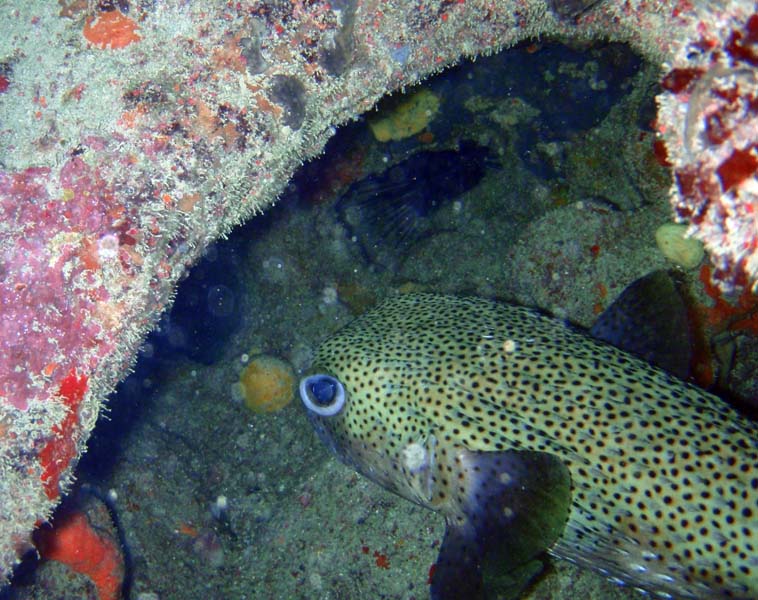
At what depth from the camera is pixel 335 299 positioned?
217 inches

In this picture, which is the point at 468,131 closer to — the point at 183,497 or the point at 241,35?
the point at 241,35

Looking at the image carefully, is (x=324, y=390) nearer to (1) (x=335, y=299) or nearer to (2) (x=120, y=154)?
(2) (x=120, y=154)

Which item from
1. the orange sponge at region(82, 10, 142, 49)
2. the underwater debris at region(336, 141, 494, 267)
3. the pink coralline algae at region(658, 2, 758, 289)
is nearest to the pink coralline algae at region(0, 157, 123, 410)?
the orange sponge at region(82, 10, 142, 49)

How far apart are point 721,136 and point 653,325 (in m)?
1.95

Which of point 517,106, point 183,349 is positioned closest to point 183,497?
point 183,349

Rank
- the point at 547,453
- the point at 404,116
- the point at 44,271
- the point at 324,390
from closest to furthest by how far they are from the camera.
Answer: the point at 44,271 → the point at 547,453 → the point at 324,390 → the point at 404,116

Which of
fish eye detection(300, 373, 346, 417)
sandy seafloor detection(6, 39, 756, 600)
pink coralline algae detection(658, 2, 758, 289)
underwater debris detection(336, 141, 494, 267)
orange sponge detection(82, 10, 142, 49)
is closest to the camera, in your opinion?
pink coralline algae detection(658, 2, 758, 289)

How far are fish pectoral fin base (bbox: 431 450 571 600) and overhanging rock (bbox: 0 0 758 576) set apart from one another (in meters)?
1.97

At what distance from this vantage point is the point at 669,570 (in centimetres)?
250

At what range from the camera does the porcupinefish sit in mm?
2451

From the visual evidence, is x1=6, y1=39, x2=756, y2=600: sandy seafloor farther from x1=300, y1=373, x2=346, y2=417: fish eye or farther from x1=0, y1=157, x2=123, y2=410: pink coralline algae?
x1=0, y1=157, x2=123, y2=410: pink coralline algae

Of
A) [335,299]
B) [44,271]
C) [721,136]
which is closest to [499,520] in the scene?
[721,136]

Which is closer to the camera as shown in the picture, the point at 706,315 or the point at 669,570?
the point at 669,570

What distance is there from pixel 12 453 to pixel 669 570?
333 centimetres
